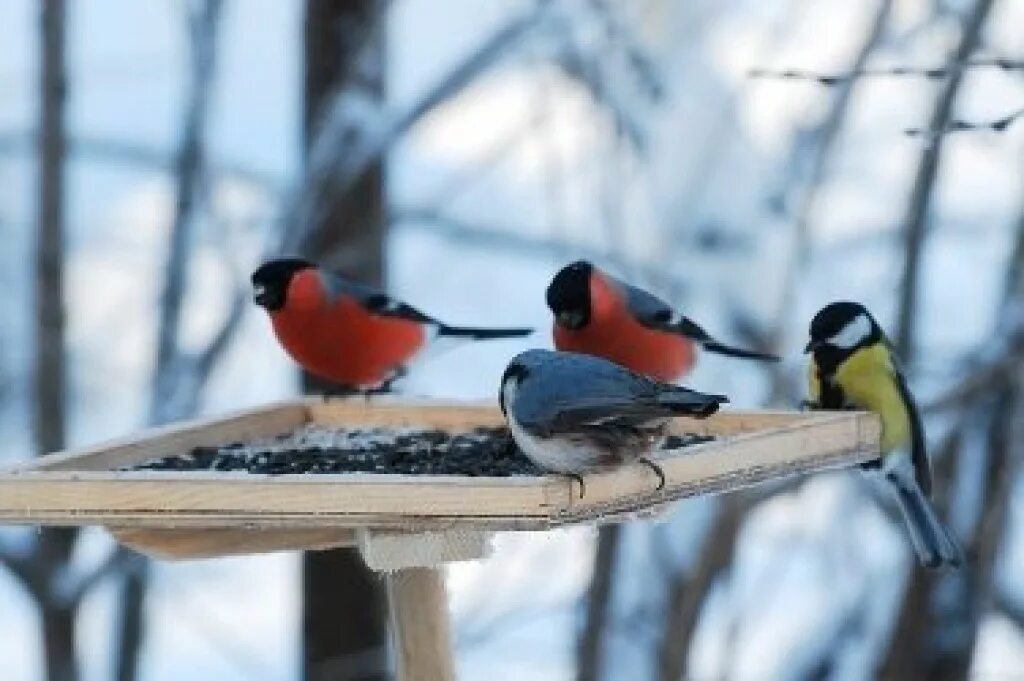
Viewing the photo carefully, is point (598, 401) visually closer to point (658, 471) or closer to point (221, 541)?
point (658, 471)

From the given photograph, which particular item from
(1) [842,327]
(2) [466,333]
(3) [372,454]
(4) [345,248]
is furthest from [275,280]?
(4) [345,248]

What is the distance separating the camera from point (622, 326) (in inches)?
140

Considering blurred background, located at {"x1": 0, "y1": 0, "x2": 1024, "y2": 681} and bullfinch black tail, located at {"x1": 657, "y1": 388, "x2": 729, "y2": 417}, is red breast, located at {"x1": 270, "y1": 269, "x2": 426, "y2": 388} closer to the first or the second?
blurred background, located at {"x1": 0, "y1": 0, "x2": 1024, "y2": 681}

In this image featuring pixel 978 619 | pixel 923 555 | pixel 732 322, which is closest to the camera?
pixel 923 555

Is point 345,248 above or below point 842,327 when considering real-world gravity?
above

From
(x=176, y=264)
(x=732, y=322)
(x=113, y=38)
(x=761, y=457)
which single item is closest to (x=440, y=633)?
(x=761, y=457)

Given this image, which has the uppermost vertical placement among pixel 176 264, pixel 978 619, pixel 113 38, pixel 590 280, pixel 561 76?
pixel 113 38

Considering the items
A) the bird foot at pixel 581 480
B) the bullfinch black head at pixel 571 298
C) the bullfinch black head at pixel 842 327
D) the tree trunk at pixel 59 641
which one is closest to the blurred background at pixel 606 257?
the tree trunk at pixel 59 641

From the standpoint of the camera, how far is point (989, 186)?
23.7 feet

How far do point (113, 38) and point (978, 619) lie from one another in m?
4.22

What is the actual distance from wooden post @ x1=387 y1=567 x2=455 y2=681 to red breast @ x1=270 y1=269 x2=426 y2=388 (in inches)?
39.7

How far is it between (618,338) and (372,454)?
549 mm

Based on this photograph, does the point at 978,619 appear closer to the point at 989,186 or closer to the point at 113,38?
the point at 989,186

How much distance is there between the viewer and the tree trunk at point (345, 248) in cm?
518
